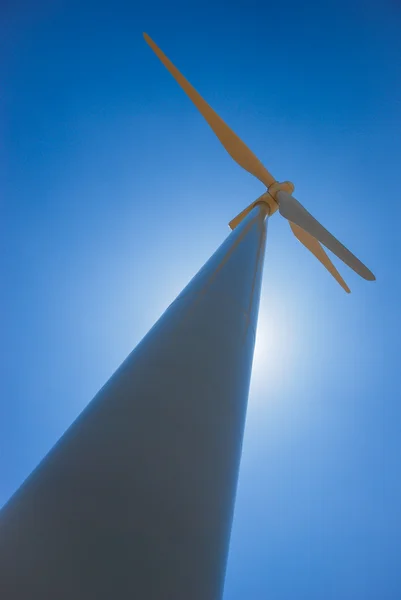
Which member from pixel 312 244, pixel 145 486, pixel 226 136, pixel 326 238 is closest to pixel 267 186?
pixel 226 136

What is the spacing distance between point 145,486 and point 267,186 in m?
9.61

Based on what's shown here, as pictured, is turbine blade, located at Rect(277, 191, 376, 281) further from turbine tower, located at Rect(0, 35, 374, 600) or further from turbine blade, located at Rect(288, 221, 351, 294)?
turbine tower, located at Rect(0, 35, 374, 600)

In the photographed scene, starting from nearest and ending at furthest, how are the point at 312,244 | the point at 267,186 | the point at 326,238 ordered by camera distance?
1. the point at 326,238
2. the point at 267,186
3. the point at 312,244

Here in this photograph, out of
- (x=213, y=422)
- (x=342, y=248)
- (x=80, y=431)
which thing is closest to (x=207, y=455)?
(x=213, y=422)

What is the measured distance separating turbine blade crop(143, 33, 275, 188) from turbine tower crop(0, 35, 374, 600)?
25.7 ft

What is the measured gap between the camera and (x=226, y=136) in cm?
1026

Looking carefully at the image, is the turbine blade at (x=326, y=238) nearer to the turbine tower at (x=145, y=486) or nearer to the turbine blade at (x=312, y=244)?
the turbine blade at (x=312, y=244)

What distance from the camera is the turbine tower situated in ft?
6.08

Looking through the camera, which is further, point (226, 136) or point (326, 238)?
point (226, 136)

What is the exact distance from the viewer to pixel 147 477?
2.29 metres

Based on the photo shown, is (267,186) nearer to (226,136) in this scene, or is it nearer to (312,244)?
(226,136)

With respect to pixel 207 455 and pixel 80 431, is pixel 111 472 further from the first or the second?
pixel 207 455

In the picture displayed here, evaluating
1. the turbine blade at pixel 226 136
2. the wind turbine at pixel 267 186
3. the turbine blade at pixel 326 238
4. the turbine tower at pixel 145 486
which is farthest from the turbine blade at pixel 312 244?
the turbine tower at pixel 145 486

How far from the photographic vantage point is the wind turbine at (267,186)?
7.83 m
